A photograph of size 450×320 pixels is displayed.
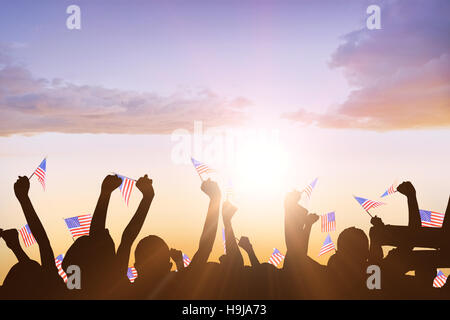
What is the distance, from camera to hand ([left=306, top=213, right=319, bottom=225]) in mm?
5705

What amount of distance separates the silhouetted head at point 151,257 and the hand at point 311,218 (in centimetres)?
201

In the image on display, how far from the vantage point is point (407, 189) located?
609cm

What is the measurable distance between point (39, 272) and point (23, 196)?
1.06m

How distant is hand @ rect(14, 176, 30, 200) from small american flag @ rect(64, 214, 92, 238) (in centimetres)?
233

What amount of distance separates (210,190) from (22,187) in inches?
102

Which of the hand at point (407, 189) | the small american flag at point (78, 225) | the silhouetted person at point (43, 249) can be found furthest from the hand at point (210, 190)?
the small american flag at point (78, 225)

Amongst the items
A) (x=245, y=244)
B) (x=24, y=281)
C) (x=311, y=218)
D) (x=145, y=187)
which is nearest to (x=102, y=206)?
(x=145, y=187)

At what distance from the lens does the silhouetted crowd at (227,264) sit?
5.31 metres

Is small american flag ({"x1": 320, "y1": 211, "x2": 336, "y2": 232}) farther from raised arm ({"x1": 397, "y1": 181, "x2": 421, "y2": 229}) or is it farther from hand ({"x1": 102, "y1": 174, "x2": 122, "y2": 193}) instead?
hand ({"x1": 102, "y1": 174, "x2": 122, "y2": 193})

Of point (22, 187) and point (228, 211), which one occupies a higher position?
point (22, 187)

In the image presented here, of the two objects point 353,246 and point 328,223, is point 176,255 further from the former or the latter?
point 328,223

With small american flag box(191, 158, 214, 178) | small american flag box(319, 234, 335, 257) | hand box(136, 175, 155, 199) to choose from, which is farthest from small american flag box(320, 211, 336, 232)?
hand box(136, 175, 155, 199)

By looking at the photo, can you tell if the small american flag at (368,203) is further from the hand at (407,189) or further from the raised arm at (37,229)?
the raised arm at (37,229)
